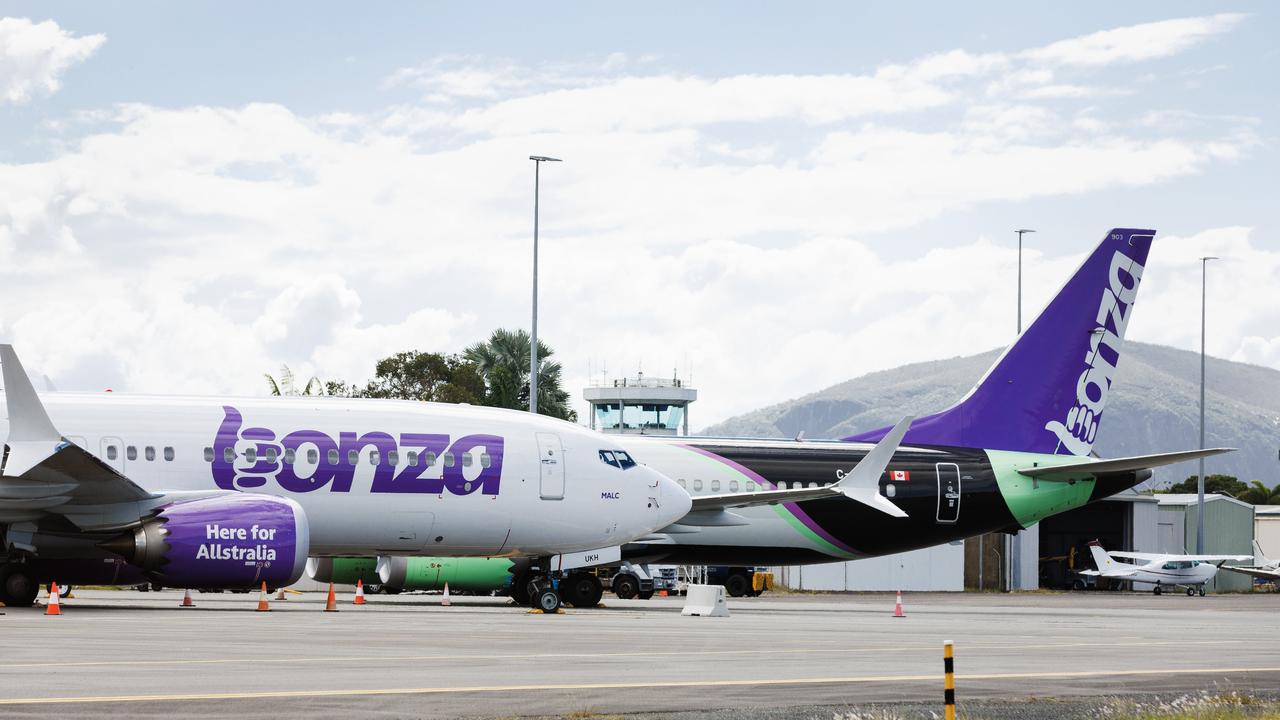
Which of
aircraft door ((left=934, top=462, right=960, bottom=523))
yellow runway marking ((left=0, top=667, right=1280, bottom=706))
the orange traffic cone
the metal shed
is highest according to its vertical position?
aircraft door ((left=934, top=462, right=960, bottom=523))

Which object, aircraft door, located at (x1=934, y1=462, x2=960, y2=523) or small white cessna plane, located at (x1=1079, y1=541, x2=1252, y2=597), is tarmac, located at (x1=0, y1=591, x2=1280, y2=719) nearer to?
aircraft door, located at (x1=934, y1=462, x2=960, y2=523)

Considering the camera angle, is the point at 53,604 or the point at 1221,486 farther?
the point at 1221,486

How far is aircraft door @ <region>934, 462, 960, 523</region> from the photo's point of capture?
3741 cm

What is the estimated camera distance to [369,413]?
98.8 feet

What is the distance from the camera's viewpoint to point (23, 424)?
25328 millimetres

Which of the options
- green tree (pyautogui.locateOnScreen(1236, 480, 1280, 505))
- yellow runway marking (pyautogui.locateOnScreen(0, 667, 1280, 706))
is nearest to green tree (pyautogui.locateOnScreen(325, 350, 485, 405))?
yellow runway marking (pyautogui.locateOnScreen(0, 667, 1280, 706))

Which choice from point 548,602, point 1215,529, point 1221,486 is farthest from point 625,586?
point 1221,486

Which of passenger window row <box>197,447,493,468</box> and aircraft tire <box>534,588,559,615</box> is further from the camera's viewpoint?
aircraft tire <box>534,588,559,615</box>

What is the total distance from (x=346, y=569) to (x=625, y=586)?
9.61 metres

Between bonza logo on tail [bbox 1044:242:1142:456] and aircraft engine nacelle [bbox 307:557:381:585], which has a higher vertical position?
bonza logo on tail [bbox 1044:242:1142:456]

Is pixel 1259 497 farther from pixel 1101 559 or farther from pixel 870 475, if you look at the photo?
pixel 870 475

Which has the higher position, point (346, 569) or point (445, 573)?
point (445, 573)

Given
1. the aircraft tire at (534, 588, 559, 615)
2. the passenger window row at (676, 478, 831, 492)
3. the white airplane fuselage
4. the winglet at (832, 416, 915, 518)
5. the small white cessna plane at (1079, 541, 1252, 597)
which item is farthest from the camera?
the small white cessna plane at (1079, 541, 1252, 597)

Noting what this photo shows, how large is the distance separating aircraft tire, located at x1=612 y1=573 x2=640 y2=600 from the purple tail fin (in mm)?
10157
